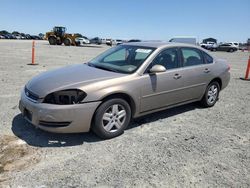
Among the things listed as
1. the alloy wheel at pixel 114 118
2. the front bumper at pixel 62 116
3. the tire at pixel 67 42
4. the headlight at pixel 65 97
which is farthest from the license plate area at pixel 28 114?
the tire at pixel 67 42

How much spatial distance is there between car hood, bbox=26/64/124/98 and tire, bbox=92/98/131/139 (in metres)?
0.45

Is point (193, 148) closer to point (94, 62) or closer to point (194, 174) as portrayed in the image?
point (194, 174)

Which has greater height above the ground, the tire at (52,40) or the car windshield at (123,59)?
the tire at (52,40)

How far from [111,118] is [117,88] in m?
0.50

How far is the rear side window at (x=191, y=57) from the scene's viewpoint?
17.7 ft

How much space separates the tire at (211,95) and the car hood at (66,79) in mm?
2614

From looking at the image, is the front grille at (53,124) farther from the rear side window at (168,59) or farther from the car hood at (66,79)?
the rear side window at (168,59)

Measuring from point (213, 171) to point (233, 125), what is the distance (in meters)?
2.03

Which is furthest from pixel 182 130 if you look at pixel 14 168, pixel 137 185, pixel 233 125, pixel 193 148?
pixel 14 168

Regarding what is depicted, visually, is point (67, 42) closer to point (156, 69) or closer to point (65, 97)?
point (156, 69)

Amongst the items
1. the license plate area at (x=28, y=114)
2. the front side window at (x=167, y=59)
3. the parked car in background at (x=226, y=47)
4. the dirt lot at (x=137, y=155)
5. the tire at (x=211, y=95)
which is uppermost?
the parked car in background at (x=226, y=47)

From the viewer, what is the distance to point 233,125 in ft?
16.6

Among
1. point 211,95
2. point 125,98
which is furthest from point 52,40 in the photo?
point 125,98

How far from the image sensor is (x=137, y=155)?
3680 mm
